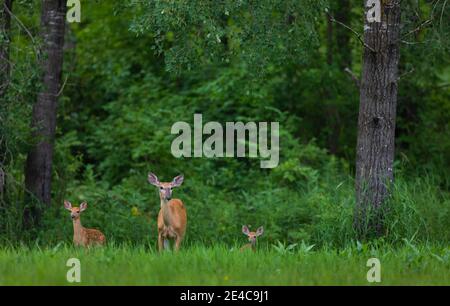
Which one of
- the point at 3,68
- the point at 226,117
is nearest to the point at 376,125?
the point at 3,68

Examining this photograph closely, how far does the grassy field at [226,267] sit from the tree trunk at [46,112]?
13.3 ft

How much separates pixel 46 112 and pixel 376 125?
567cm

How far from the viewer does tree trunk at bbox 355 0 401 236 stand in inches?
520

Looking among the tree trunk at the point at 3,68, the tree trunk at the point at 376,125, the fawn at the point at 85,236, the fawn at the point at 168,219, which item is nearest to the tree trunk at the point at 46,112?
the tree trunk at the point at 3,68

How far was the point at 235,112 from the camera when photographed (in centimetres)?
2134

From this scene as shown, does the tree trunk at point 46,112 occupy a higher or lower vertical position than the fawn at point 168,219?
higher

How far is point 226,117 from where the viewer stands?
21031 millimetres

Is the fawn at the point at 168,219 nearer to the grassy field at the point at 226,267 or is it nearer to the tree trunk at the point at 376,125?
the grassy field at the point at 226,267

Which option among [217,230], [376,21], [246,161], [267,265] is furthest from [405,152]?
[267,265]

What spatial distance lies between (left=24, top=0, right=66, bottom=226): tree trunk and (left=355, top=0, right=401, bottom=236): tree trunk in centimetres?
532

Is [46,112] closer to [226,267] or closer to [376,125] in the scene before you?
[376,125]

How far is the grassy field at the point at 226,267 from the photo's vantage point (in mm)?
9656
